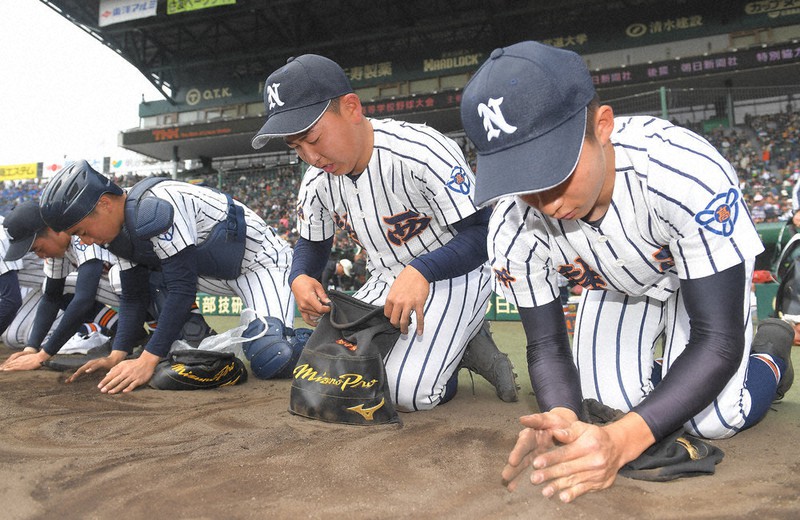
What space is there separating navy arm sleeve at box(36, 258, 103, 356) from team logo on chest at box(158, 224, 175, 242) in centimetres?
93

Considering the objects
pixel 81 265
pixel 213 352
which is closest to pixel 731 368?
pixel 213 352

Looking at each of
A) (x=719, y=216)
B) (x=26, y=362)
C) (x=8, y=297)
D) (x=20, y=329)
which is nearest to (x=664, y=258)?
(x=719, y=216)

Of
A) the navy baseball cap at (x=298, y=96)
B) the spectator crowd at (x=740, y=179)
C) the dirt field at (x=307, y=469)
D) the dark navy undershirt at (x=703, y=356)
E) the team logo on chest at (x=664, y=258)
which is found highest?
the spectator crowd at (x=740, y=179)

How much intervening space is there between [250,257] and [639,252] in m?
2.90

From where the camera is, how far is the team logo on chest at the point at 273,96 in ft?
7.40

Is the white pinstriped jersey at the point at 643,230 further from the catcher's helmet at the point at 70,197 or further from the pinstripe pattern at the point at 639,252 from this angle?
the catcher's helmet at the point at 70,197

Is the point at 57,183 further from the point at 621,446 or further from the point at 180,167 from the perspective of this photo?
the point at 180,167

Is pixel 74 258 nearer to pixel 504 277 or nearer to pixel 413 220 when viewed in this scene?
pixel 413 220

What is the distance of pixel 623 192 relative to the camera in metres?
1.66

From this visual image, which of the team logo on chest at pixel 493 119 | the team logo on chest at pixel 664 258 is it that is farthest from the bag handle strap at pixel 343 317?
the team logo on chest at pixel 493 119

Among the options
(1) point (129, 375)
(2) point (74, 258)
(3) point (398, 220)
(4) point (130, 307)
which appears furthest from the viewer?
(2) point (74, 258)

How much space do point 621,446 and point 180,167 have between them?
1029 inches

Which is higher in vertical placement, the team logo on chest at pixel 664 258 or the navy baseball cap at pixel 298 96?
the navy baseball cap at pixel 298 96

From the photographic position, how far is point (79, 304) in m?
3.56
